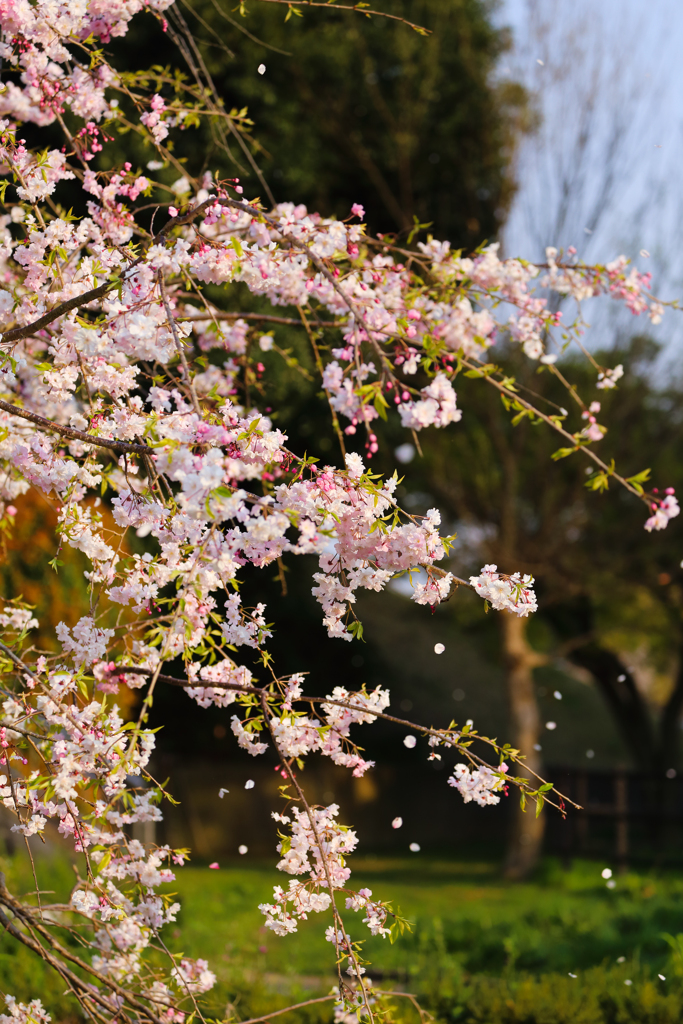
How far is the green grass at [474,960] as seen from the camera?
414cm

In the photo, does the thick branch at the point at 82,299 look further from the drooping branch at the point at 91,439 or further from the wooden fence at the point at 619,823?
the wooden fence at the point at 619,823

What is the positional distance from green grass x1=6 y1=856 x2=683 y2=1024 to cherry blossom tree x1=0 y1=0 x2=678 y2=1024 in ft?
4.29

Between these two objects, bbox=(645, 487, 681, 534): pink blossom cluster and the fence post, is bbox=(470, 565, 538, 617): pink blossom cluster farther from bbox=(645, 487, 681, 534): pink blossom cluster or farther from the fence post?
the fence post

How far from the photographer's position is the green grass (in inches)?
163

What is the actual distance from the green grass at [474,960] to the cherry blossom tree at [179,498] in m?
1.31

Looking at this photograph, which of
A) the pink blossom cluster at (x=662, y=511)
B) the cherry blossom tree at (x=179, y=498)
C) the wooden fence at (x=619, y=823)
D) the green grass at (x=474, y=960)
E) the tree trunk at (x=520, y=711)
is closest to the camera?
the cherry blossom tree at (x=179, y=498)

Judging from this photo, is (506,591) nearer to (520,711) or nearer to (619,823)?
(520,711)

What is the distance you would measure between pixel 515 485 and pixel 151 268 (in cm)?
931

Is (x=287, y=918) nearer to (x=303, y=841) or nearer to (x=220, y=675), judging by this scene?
(x=303, y=841)

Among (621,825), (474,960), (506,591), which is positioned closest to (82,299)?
(506,591)

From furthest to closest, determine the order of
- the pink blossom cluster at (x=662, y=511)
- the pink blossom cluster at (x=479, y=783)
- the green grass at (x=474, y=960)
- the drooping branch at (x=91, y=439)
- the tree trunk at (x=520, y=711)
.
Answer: the tree trunk at (x=520, y=711)
the green grass at (x=474, y=960)
the pink blossom cluster at (x=662, y=511)
the pink blossom cluster at (x=479, y=783)
the drooping branch at (x=91, y=439)

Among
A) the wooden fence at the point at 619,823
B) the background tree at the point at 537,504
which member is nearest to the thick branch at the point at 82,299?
the wooden fence at the point at 619,823

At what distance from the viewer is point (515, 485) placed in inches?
456

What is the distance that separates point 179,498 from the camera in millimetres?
1855
